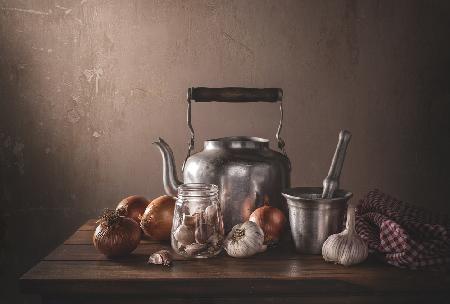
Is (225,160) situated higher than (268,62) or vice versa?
(268,62)

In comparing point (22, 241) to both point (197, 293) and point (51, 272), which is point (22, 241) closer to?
point (51, 272)

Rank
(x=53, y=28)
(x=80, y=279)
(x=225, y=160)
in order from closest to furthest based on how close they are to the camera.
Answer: (x=80, y=279) → (x=225, y=160) → (x=53, y=28)

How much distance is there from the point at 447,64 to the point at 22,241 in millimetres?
1692

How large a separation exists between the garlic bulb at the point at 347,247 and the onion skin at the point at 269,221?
0.14m

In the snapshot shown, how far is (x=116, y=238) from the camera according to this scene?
102 cm

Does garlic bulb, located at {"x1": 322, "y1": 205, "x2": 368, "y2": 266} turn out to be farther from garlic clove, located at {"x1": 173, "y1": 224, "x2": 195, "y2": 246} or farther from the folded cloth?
garlic clove, located at {"x1": 173, "y1": 224, "x2": 195, "y2": 246}

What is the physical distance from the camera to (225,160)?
115 centimetres

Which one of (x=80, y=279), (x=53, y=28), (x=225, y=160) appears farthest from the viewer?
(x=53, y=28)

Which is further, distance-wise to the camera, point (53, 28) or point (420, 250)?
point (53, 28)

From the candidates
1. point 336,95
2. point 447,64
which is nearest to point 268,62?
point 336,95

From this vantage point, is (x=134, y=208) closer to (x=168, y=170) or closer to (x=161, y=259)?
(x=168, y=170)

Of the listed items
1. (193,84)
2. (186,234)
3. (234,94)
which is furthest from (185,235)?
(193,84)

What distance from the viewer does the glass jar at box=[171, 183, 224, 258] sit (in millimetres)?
1036

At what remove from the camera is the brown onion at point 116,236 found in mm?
1021
